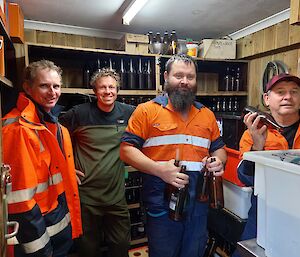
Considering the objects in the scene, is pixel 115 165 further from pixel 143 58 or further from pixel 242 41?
pixel 242 41

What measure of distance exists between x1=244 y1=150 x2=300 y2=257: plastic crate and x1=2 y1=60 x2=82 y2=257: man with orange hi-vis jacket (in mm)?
956

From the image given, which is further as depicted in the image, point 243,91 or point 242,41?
point 243,91

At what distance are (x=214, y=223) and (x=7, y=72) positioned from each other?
2419mm

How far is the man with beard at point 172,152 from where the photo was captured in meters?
1.35

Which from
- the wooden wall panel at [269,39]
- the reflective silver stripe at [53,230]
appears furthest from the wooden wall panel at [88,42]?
the reflective silver stripe at [53,230]

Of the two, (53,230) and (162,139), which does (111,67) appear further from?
(53,230)

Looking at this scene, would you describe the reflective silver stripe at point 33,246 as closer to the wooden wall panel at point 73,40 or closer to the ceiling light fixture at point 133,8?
the ceiling light fixture at point 133,8

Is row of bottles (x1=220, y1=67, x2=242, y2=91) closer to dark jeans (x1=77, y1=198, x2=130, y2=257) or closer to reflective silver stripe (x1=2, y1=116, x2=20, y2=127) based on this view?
dark jeans (x1=77, y1=198, x2=130, y2=257)

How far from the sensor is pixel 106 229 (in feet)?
6.93

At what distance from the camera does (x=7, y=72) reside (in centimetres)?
231

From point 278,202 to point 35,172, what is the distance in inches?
40.7

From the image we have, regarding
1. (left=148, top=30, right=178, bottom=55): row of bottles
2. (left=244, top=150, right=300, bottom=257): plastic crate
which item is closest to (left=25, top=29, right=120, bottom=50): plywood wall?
(left=148, top=30, right=178, bottom=55): row of bottles

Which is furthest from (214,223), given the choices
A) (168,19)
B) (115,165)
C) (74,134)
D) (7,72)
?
(7,72)

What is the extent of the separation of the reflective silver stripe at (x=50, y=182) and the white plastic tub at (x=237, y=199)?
1.35 m
